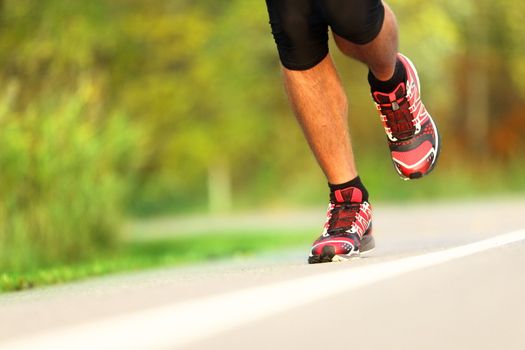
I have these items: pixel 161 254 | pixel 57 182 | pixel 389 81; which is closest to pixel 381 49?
pixel 389 81

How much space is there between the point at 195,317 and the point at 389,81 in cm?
221

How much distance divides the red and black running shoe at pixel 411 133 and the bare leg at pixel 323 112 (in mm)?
188

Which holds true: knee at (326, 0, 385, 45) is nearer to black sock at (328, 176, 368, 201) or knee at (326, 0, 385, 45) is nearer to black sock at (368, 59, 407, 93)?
black sock at (368, 59, 407, 93)

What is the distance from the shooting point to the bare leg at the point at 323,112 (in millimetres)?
4348

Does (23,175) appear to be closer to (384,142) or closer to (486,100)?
(384,142)

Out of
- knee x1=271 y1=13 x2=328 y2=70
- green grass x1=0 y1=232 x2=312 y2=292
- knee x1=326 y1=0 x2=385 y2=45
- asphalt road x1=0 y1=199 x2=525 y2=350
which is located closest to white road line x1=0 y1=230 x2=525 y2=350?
asphalt road x1=0 y1=199 x2=525 y2=350

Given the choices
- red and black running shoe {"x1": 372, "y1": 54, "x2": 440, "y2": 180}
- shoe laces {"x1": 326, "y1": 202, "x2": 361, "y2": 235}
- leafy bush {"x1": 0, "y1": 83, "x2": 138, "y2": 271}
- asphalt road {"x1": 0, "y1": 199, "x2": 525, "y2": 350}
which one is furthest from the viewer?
leafy bush {"x1": 0, "y1": 83, "x2": 138, "y2": 271}

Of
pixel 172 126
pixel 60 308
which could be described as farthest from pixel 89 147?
pixel 172 126

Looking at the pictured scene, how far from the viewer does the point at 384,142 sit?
23.3 meters

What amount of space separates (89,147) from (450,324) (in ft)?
25.6

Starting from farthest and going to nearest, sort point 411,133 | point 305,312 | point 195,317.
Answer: point 411,133
point 305,312
point 195,317

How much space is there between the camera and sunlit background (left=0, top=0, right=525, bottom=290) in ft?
31.1

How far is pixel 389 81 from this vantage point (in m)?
4.36

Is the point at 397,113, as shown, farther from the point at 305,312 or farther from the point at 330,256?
the point at 305,312
